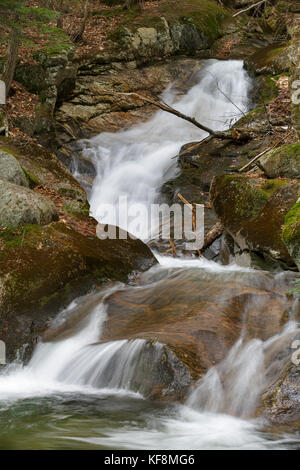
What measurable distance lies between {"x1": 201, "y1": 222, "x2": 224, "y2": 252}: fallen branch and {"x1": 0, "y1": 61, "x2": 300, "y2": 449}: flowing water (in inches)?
23.3

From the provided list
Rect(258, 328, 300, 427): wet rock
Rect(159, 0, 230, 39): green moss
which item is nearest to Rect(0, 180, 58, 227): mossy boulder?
Rect(258, 328, 300, 427): wet rock

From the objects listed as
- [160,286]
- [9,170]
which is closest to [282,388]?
[160,286]

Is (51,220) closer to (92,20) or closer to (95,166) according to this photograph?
(95,166)

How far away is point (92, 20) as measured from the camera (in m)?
18.3

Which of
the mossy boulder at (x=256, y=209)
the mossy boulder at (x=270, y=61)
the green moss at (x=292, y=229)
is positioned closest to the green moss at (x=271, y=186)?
the mossy boulder at (x=256, y=209)

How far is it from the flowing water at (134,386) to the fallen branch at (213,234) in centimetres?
59

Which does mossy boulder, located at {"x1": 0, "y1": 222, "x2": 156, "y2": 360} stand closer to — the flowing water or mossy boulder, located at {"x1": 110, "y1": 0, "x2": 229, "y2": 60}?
the flowing water

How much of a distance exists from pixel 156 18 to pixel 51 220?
1322cm

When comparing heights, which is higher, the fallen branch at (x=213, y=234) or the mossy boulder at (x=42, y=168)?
the mossy boulder at (x=42, y=168)

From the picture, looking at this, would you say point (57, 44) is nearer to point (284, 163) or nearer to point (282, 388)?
point (284, 163)

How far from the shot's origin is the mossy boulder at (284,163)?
7.92 metres

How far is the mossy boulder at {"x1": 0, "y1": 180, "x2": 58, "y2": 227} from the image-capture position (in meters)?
7.05

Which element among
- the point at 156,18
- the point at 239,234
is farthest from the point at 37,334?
the point at 156,18

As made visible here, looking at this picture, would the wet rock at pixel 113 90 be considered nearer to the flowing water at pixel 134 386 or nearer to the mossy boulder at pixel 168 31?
the mossy boulder at pixel 168 31
